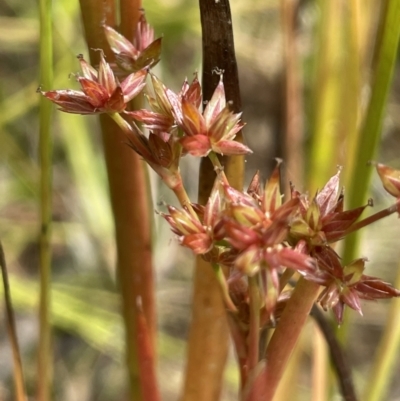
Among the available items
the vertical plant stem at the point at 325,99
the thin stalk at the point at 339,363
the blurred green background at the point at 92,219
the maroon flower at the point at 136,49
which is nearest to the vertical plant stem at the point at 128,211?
the maroon flower at the point at 136,49

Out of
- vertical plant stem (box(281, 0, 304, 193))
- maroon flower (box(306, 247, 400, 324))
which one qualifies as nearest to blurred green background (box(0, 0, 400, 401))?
vertical plant stem (box(281, 0, 304, 193))

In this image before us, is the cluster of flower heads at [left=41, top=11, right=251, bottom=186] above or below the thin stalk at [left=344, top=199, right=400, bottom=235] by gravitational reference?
above

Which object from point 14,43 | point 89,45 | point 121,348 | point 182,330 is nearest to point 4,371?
point 121,348

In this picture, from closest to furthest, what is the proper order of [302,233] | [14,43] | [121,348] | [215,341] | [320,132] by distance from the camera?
[302,233]
[215,341]
[320,132]
[121,348]
[14,43]

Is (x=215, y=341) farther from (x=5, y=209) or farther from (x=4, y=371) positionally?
(x=5, y=209)

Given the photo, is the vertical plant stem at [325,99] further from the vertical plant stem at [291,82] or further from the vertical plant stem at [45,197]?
the vertical plant stem at [45,197]

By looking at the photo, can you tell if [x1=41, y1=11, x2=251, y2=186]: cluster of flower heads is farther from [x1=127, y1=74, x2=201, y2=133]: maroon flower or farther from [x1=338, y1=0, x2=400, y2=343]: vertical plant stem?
[x1=338, y1=0, x2=400, y2=343]: vertical plant stem
